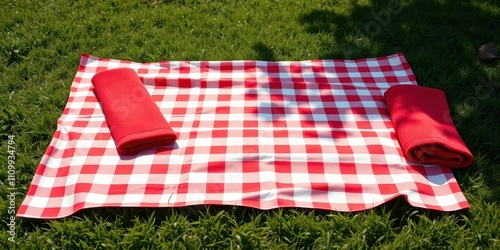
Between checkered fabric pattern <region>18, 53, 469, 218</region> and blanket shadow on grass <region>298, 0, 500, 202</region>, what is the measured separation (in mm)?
297

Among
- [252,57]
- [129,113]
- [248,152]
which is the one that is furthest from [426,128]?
[129,113]

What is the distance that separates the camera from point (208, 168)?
8.95 ft

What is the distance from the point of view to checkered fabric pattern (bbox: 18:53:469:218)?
100 inches

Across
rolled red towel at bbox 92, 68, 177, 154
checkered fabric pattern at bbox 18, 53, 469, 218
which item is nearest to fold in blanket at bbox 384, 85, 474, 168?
checkered fabric pattern at bbox 18, 53, 469, 218

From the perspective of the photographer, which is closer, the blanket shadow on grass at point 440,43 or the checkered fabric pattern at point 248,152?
the checkered fabric pattern at point 248,152

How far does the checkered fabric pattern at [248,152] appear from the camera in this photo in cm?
254

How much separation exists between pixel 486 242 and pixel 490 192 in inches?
15.3

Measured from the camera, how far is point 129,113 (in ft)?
9.66

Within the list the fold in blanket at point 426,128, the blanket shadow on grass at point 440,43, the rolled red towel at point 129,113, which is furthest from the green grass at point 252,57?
the rolled red towel at point 129,113

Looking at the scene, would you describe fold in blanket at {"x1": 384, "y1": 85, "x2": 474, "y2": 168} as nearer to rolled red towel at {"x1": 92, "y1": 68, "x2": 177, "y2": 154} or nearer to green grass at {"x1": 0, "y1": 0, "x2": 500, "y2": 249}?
green grass at {"x1": 0, "y1": 0, "x2": 500, "y2": 249}

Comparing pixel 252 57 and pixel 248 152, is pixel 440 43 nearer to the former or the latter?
pixel 252 57

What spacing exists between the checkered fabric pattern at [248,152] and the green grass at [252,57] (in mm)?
91

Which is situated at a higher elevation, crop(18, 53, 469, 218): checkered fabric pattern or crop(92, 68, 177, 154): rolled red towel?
crop(92, 68, 177, 154): rolled red towel

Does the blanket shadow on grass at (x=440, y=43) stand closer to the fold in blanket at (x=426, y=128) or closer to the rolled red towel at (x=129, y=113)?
the fold in blanket at (x=426, y=128)
